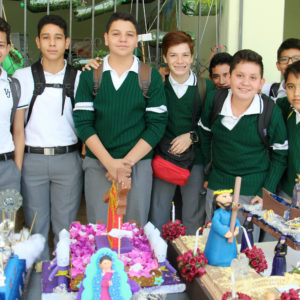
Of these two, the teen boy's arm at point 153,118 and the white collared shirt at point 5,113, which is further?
the teen boy's arm at point 153,118

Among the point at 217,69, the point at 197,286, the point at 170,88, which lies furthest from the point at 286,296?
the point at 217,69

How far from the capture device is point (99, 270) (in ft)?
4.87

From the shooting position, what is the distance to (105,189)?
2.83 m

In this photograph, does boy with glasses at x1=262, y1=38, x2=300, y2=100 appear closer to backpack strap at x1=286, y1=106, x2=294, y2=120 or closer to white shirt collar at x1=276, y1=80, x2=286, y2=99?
white shirt collar at x1=276, y1=80, x2=286, y2=99

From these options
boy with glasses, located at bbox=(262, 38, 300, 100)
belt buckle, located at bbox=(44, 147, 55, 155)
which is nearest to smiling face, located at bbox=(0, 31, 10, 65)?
belt buckle, located at bbox=(44, 147, 55, 155)

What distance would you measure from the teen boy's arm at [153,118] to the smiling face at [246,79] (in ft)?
1.65

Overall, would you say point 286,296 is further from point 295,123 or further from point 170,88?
point 170,88

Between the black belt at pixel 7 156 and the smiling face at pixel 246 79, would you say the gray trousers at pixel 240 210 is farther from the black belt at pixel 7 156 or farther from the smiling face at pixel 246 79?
the black belt at pixel 7 156

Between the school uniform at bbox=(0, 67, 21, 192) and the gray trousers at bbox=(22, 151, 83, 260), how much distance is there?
0.46 ft

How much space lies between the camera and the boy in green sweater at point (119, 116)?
2660mm

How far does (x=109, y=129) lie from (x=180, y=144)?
524 millimetres

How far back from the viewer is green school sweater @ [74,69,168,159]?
2.70 meters

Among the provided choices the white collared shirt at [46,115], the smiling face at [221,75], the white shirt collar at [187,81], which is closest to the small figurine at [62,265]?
the white collared shirt at [46,115]

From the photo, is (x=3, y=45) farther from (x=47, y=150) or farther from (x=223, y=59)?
(x=223, y=59)
